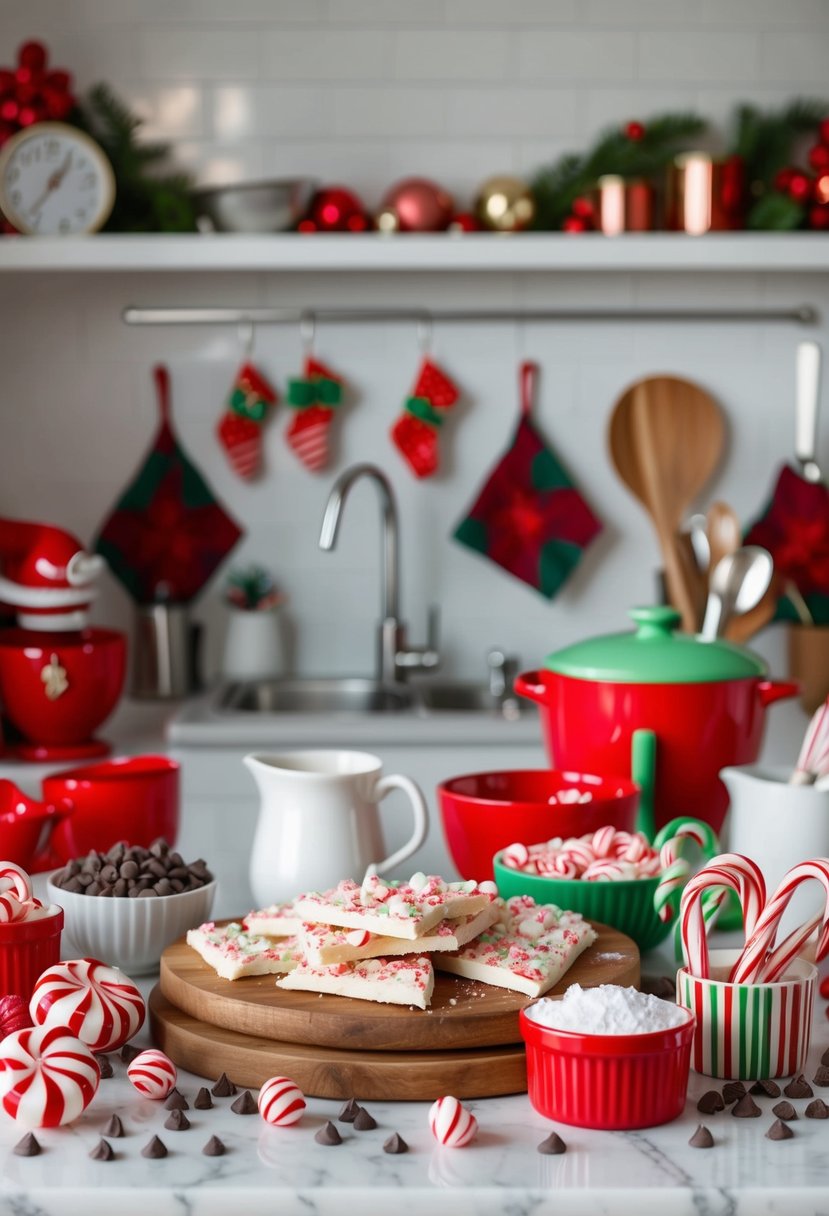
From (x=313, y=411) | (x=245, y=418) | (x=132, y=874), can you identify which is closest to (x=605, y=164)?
(x=313, y=411)

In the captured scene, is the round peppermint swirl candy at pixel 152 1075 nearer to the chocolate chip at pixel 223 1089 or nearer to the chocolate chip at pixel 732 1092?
the chocolate chip at pixel 223 1089

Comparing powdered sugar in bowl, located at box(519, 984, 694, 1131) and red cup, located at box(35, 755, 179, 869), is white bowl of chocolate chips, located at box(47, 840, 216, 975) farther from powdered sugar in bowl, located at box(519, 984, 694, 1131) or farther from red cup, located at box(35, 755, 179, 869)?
powdered sugar in bowl, located at box(519, 984, 694, 1131)

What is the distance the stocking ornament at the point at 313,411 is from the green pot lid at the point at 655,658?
140 centimetres

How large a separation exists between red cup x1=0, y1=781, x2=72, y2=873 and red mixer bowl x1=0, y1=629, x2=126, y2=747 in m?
0.94

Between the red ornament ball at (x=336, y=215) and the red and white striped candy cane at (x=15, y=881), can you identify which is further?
the red ornament ball at (x=336, y=215)

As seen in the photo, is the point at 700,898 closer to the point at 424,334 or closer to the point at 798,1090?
the point at 798,1090

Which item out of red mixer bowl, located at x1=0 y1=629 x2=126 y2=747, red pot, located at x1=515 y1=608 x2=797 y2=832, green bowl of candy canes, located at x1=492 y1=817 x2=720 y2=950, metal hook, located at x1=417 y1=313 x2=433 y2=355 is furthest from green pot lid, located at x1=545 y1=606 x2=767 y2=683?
metal hook, located at x1=417 y1=313 x2=433 y2=355

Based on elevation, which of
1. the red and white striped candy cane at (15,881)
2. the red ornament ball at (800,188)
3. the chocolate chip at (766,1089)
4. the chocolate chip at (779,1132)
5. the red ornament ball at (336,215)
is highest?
the red ornament ball at (800,188)

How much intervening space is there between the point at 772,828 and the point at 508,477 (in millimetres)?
1625

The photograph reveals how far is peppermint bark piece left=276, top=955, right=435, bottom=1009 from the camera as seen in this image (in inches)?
34.3

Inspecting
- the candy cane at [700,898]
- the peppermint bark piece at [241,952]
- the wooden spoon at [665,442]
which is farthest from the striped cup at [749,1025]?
the wooden spoon at [665,442]

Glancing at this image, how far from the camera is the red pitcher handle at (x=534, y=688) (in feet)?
4.43

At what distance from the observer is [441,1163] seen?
76 centimetres

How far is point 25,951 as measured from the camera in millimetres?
933
